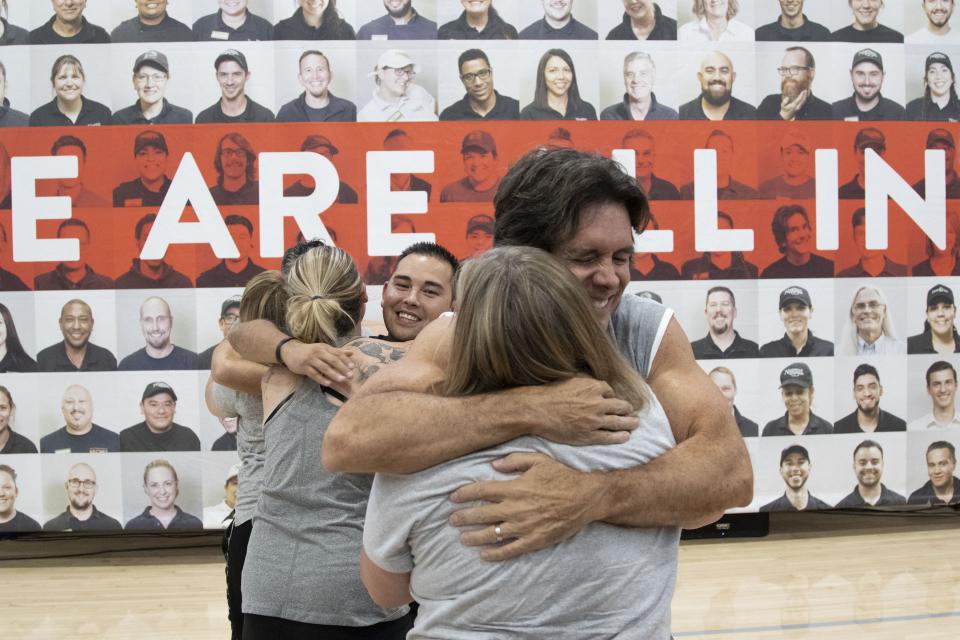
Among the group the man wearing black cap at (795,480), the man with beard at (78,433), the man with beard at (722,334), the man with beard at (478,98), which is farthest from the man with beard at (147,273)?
the man wearing black cap at (795,480)

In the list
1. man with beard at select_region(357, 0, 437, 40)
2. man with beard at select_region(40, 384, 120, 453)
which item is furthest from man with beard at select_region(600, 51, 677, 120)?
man with beard at select_region(40, 384, 120, 453)

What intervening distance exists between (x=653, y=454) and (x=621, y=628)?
0.22 meters

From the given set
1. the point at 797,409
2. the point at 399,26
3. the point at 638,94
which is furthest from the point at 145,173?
the point at 797,409

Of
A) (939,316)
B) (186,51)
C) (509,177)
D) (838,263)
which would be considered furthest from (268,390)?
(939,316)

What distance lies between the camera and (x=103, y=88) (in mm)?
4707

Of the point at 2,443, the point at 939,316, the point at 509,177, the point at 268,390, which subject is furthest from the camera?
the point at 939,316

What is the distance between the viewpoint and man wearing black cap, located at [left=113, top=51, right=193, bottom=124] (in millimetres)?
4691

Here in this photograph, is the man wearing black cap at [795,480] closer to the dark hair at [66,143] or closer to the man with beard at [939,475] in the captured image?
the man with beard at [939,475]

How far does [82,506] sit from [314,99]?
2.41 meters

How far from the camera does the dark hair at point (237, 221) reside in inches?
186

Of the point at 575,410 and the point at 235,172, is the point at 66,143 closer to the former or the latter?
the point at 235,172

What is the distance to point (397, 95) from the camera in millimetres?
4750

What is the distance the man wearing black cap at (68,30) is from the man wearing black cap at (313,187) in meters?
1.16

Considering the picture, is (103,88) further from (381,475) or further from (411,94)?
(381,475)
